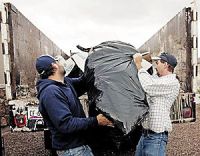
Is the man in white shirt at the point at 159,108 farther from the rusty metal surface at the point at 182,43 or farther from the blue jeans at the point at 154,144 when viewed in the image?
the rusty metal surface at the point at 182,43

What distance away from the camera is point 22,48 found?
3457 millimetres

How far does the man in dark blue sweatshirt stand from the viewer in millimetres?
1890

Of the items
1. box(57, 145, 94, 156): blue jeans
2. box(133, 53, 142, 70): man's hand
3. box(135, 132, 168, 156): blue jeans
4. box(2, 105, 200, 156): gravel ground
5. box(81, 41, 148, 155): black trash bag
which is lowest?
box(2, 105, 200, 156): gravel ground

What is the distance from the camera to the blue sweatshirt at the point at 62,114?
6.18 ft

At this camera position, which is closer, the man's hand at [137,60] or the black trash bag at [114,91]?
the black trash bag at [114,91]

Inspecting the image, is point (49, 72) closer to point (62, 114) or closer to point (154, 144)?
point (62, 114)

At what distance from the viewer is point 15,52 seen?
324 centimetres

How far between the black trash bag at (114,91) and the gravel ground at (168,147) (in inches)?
92.4

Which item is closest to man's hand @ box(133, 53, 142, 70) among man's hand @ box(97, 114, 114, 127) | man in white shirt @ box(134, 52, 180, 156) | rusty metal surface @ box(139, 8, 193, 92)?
man in white shirt @ box(134, 52, 180, 156)

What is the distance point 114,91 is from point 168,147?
297cm

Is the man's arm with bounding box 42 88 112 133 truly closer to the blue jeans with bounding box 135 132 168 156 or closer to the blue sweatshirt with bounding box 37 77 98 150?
the blue sweatshirt with bounding box 37 77 98 150

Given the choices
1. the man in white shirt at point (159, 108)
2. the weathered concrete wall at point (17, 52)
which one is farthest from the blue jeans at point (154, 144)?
the weathered concrete wall at point (17, 52)

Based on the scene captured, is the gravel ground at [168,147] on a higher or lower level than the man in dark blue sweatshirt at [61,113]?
lower

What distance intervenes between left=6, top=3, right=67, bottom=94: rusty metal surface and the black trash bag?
117 centimetres
